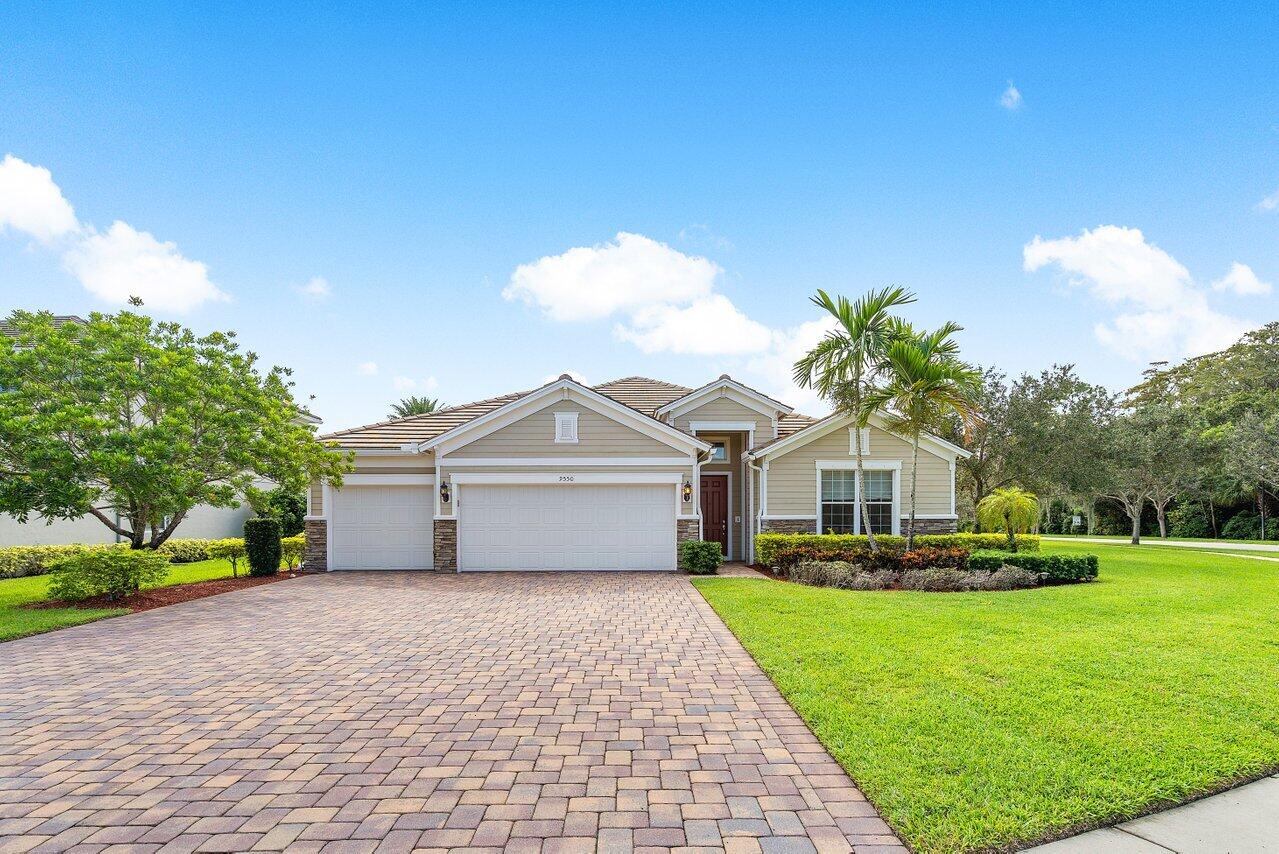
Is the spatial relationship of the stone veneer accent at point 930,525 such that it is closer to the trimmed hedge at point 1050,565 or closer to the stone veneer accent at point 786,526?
the stone veneer accent at point 786,526

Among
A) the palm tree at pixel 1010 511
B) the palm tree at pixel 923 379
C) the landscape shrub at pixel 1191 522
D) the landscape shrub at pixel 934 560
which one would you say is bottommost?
the landscape shrub at pixel 1191 522

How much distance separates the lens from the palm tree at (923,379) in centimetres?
1288

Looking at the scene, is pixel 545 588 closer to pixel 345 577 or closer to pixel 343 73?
pixel 345 577

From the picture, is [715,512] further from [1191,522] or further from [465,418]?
[1191,522]

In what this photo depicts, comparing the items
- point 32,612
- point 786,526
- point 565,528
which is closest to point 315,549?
point 32,612

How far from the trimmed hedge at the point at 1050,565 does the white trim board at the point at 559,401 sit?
20.9 ft

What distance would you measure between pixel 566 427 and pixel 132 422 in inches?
323

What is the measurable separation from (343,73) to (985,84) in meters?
12.3

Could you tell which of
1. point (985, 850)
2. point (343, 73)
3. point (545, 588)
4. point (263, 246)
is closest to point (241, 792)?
point (985, 850)

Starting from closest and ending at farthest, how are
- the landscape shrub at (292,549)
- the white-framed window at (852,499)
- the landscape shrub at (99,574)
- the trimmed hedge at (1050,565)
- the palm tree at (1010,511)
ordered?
1. the landscape shrub at (99,574)
2. the trimmed hedge at (1050,565)
3. the palm tree at (1010,511)
4. the landscape shrub at (292,549)
5. the white-framed window at (852,499)

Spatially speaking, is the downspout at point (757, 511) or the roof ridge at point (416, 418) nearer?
the roof ridge at point (416, 418)

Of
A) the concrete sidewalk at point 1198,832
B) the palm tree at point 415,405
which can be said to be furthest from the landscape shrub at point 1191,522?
the palm tree at point 415,405

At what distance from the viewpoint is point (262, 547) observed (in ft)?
46.2

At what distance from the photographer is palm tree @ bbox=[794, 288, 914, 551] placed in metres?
13.0
